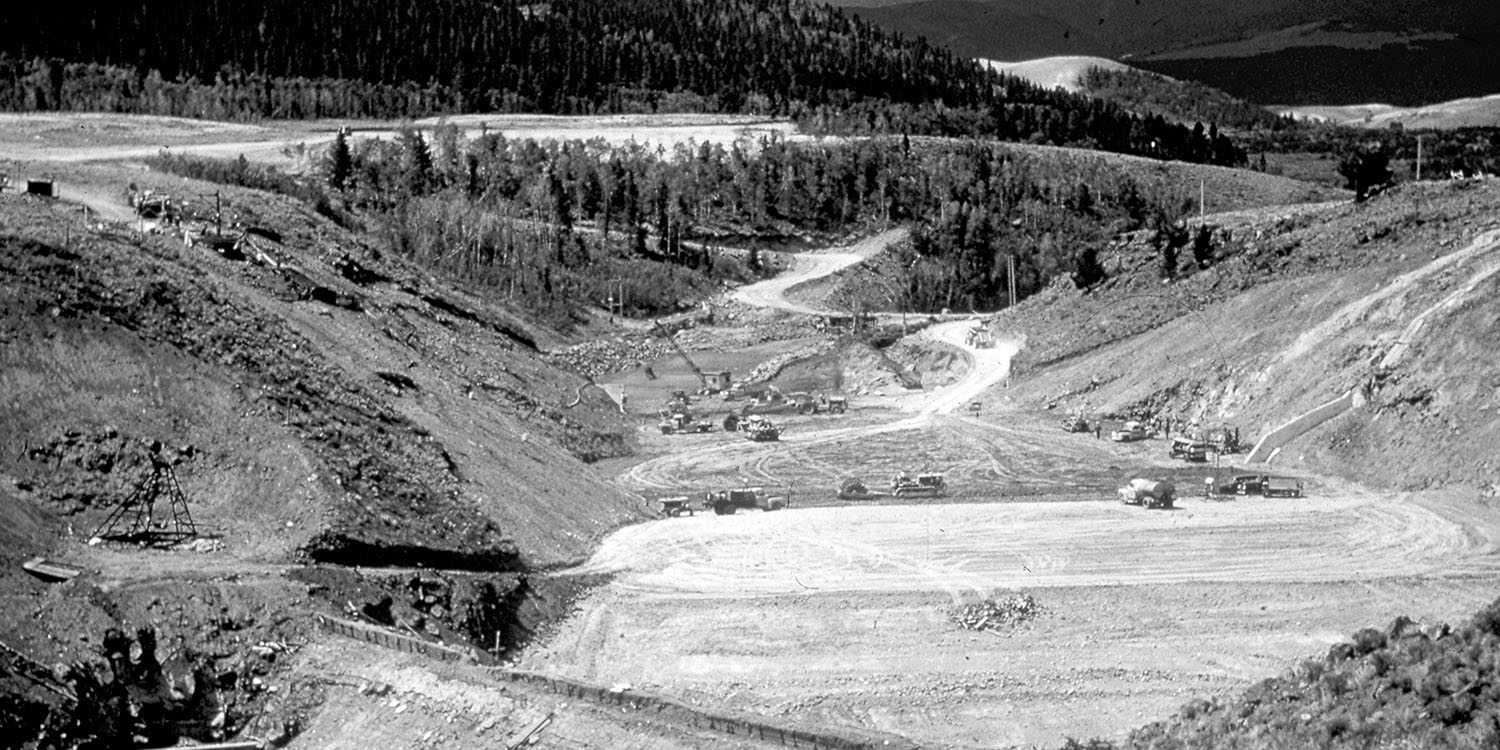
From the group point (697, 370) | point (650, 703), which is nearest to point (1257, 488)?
point (650, 703)

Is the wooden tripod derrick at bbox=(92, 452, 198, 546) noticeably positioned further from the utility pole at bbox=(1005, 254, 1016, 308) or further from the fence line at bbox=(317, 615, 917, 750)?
the utility pole at bbox=(1005, 254, 1016, 308)

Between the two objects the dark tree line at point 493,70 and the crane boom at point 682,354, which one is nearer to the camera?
the crane boom at point 682,354

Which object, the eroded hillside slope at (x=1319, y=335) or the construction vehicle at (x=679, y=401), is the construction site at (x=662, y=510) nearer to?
the eroded hillside slope at (x=1319, y=335)

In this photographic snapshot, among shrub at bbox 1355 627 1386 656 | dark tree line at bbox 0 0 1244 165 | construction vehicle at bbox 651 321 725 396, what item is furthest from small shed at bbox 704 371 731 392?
dark tree line at bbox 0 0 1244 165

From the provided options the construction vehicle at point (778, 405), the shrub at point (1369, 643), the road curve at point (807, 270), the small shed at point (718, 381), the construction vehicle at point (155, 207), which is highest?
the construction vehicle at point (155, 207)

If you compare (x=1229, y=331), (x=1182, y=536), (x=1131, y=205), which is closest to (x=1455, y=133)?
(x=1131, y=205)

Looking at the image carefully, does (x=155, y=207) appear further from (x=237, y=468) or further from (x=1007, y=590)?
(x=1007, y=590)

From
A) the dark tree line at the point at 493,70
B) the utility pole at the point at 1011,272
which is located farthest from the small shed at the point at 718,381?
the dark tree line at the point at 493,70

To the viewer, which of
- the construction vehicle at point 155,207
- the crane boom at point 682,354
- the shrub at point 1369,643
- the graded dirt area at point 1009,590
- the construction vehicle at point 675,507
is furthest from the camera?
the crane boom at point 682,354
